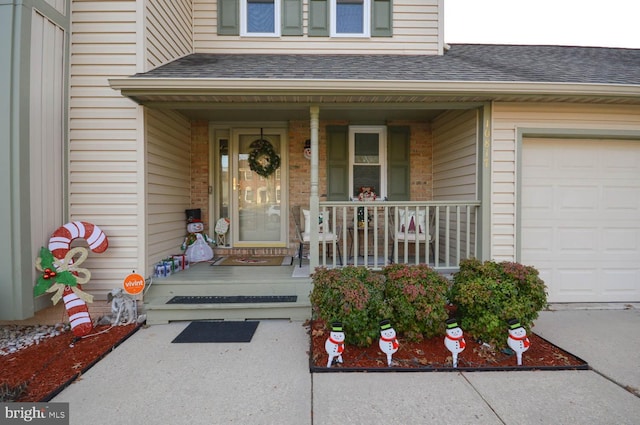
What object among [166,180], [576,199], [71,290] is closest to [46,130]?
[166,180]

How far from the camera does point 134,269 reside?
12.9ft

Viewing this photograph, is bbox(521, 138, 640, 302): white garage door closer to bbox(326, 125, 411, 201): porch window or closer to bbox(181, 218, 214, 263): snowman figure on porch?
bbox(326, 125, 411, 201): porch window

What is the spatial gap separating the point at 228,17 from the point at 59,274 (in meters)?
4.39

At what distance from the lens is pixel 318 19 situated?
17.7 feet

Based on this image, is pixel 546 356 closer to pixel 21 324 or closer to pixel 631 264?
pixel 631 264

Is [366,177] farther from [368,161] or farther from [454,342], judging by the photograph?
[454,342]

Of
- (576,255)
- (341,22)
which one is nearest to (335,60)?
(341,22)

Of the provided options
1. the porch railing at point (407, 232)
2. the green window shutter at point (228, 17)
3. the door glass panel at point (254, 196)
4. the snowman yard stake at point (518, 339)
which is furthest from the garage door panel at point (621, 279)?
the green window shutter at point (228, 17)

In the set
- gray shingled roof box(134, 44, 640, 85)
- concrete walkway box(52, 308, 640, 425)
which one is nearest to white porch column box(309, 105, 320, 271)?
gray shingled roof box(134, 44, 640, 85)

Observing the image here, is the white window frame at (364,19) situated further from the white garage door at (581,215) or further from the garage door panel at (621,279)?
the garage door panel at (621,279)

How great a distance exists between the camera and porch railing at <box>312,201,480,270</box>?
4.12 metres

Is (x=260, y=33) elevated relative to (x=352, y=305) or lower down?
elevated

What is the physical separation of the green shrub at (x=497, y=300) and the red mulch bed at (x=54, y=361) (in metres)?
3.31

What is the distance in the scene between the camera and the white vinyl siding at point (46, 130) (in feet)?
11.2
